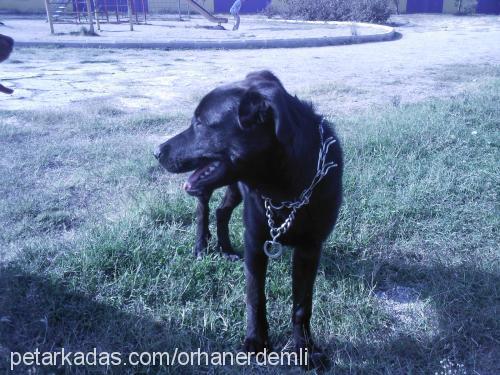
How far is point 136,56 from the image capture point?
34.1 feet

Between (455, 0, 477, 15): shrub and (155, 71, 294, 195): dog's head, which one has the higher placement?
(455, 0, 477, 15): shrub

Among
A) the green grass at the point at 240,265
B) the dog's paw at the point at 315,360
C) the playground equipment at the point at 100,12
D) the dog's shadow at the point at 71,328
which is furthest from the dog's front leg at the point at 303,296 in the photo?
the playground equipment at the point at 100,12

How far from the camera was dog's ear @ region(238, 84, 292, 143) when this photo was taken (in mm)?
1647

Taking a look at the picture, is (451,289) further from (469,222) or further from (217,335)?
(217,335)

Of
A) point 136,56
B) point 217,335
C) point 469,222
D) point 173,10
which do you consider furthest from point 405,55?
point 173,10

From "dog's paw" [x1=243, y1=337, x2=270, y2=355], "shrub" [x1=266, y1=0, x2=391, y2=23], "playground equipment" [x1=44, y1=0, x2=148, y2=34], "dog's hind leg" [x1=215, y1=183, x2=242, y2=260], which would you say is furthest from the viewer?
"shrub" [x1=266, y1=0, x2=391, y2=23]

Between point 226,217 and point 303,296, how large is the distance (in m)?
0.85

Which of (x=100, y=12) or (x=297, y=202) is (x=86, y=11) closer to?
(x=100, y=12)

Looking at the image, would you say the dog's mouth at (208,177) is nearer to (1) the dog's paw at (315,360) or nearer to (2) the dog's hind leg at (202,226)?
(2) the dog's hind leg at (202,226)

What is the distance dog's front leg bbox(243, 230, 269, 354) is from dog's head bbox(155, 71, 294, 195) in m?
0.37

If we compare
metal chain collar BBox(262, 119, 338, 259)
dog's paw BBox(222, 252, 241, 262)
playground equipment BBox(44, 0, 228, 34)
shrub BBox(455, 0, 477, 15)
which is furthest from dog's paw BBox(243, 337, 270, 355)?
shrub BBox(455, 0, 477, 15)

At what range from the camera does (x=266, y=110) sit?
1.71 metres

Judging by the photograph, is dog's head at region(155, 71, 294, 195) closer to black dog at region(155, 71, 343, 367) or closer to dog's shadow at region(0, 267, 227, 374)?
black dog at region(155, 71, 343, 367)

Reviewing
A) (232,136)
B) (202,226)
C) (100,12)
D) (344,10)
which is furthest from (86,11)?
(232,136)
